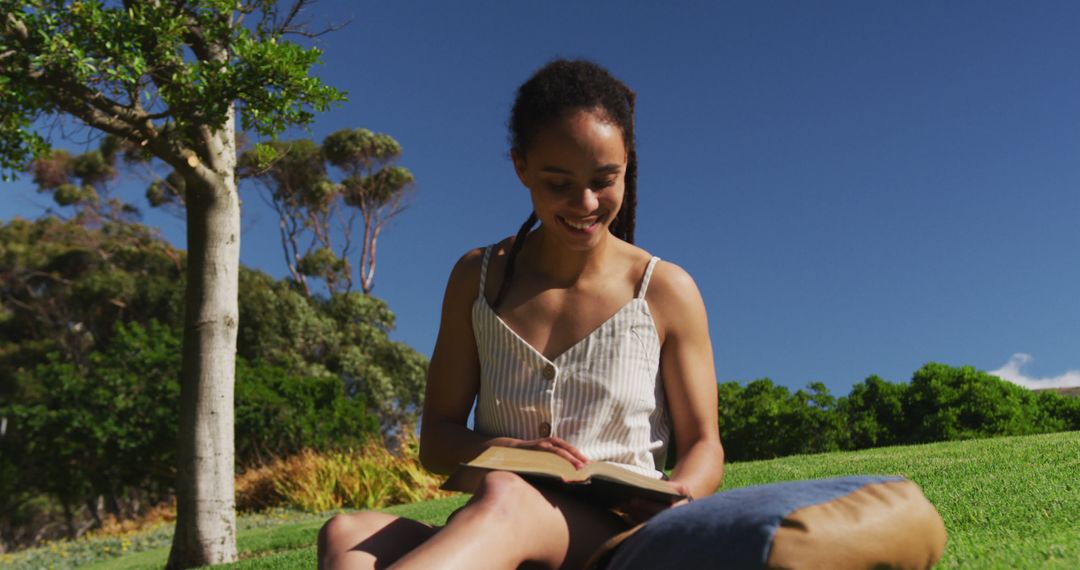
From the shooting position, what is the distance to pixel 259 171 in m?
7.80

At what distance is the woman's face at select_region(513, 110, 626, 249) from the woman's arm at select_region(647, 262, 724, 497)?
0.94ft

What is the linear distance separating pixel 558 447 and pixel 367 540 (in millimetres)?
464

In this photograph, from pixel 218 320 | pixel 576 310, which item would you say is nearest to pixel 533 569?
pixel 576 310

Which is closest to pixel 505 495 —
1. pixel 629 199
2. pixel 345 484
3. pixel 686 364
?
pixel 686 364

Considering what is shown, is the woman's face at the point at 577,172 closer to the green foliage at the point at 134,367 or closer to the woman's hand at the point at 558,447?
the woman's hand at the point at 558,447

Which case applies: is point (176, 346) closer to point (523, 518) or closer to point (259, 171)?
point (259, 171)

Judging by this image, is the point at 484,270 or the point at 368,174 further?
the point at 368,174

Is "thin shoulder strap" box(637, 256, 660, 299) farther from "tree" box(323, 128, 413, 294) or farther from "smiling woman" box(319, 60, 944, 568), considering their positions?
"tree" box(323, 128, 413, 294)

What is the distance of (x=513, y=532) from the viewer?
5.66 feet

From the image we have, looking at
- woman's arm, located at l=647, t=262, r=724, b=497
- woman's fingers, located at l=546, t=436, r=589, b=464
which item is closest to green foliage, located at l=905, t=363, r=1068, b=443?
woman's arm, located at l=647, t=262, r=724, b=497

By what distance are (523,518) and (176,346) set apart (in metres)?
16.8

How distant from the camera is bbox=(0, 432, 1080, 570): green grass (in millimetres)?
2414

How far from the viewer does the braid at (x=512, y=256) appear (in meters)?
2.45

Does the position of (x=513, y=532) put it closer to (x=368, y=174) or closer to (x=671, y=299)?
(x=671, y=299)
